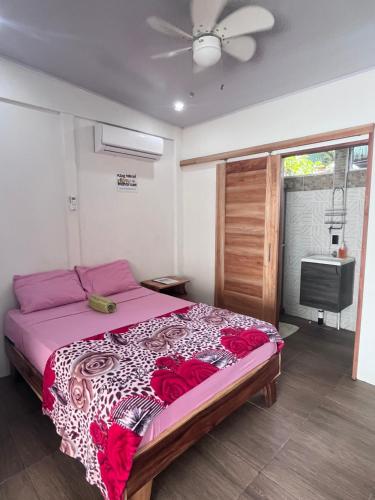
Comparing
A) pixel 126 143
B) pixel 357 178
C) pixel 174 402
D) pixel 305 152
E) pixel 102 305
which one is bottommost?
pixel 174 402

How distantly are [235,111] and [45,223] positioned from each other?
8.19 feet

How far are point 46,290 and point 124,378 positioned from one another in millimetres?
1476

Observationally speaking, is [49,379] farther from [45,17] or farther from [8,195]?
[45,17]

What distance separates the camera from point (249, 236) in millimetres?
3291

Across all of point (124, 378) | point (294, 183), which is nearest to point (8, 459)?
point (124, 378)

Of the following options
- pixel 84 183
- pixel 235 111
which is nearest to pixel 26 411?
pixel 84 183

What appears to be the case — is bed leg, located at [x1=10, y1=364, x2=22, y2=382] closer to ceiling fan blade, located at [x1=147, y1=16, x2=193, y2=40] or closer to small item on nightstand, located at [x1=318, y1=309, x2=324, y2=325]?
ceiling fan blade, located at [x1=147, y1=16, x2=193, y2=40]

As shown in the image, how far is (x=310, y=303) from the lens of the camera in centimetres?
354

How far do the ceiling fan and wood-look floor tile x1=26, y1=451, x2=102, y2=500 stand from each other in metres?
2.66

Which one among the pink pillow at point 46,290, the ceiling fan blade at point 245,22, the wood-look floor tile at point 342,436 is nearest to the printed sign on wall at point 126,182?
the pink pillow at point 46,290

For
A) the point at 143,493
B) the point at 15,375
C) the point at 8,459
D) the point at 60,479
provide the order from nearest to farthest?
1. the point at 143,493
2. the point at 60,479
3. the point at 8,459
4. the point at 15,375

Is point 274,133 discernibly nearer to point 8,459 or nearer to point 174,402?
point 174,402

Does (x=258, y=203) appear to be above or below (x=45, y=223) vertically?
above

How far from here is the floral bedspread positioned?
4.05 ft
